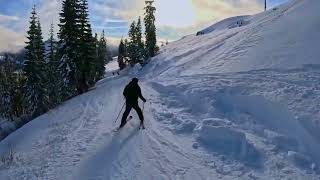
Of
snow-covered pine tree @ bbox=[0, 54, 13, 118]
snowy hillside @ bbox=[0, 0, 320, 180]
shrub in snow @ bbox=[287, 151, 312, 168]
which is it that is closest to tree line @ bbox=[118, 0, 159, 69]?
snow-covered pine tree @ bbox=[0, 54, 13, 118]

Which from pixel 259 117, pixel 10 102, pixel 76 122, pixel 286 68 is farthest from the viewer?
pixel 10 102

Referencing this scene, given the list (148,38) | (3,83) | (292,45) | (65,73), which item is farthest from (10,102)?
(292,45)


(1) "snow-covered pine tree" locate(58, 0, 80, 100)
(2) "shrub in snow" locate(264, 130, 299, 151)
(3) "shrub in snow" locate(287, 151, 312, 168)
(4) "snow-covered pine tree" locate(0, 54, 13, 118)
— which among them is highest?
(1) "snow-covered pine tree" locate(58, 0, 80, 100)

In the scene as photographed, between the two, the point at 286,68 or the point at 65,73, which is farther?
the point at 65,73

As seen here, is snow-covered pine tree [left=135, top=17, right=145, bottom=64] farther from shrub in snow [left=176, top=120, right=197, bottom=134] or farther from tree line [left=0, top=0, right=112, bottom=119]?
shrub in snow [left=176, top=120, right=197, bottom=134]

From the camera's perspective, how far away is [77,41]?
42.8 meters

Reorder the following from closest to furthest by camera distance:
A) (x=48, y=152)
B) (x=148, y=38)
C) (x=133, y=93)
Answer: (x=48, y=152)
(x=133, y=93)
(x=148, y=38)

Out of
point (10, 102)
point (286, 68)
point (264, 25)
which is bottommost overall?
point (10, 102)

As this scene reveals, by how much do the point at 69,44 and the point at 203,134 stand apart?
30626 mm

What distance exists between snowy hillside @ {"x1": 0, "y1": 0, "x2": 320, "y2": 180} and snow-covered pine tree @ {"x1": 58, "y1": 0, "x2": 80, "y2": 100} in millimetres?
18702

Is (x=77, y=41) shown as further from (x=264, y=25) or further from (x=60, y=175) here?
(x=60, y=175)

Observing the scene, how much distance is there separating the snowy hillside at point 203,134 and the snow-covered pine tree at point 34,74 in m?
23.4

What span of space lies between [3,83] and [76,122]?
48.8 m

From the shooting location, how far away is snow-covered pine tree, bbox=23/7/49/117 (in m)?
45.9
